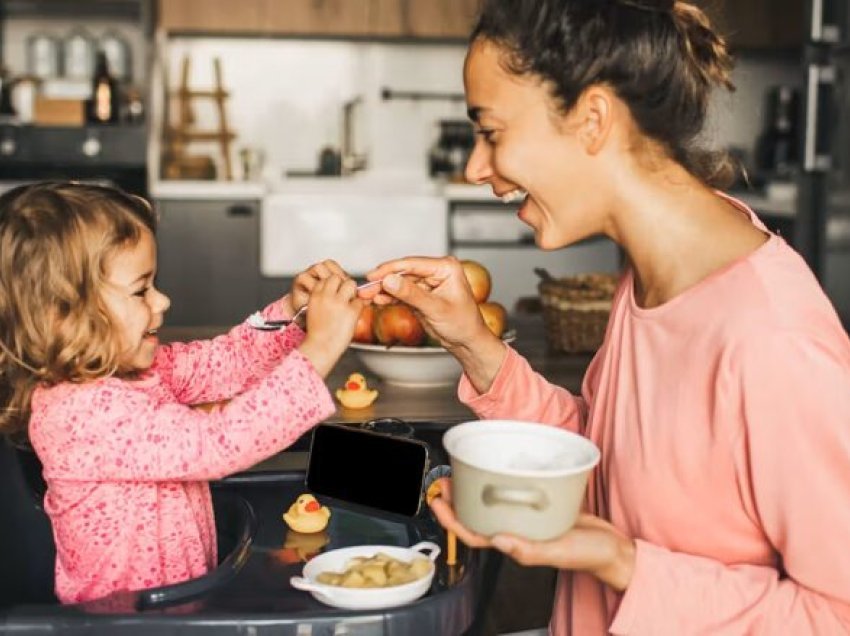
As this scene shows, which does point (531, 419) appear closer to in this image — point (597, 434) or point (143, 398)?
point (597, 434)

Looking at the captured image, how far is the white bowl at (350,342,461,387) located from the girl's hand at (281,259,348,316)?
0.24m

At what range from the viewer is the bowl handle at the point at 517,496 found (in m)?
0.81

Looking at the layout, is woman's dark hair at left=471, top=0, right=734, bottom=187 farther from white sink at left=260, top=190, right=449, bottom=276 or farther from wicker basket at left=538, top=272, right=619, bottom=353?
white sink at left=260, top=190, right=449, bottom=276

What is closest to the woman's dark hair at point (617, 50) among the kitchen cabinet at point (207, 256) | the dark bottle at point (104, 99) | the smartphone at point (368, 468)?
the smartphone at point (368, 468)

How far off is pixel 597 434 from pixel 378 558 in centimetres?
27

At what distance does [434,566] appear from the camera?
41.5 inches

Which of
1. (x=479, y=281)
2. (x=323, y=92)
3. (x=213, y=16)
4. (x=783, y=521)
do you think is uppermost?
(x=213, y=16)

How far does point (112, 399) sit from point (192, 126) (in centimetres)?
380

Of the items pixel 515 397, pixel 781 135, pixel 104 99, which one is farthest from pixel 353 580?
pixel 781 135

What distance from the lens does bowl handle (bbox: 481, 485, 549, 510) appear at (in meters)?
0.81

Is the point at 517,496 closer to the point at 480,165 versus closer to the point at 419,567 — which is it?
the point at 419,567

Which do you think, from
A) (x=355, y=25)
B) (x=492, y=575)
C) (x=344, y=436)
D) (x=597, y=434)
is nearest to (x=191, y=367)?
(x=344, y=436)

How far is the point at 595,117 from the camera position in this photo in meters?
1.00

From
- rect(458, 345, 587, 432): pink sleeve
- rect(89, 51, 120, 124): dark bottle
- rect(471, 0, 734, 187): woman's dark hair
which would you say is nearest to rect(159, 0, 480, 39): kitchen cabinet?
rect(89, 51, 120, 124): dark bottle
